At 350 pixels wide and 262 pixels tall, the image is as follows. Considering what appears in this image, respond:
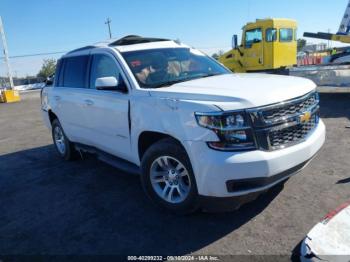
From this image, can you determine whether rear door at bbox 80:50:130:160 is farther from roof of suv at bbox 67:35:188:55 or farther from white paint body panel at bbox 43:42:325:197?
roof of suv at bbox 67:35:188:55

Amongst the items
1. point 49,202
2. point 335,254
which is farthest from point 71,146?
point 335,254

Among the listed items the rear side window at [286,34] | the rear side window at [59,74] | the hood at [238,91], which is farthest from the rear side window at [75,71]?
the rear side window at [286,34]

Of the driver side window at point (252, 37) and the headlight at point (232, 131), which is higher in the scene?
the driver side window at point (252, 37)

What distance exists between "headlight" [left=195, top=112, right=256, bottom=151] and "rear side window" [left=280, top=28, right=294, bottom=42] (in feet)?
42.6

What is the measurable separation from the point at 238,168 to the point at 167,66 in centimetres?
206

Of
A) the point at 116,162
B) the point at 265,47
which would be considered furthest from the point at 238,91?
the point at 265,47

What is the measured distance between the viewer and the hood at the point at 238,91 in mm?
3344

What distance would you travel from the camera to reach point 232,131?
3.31 meters

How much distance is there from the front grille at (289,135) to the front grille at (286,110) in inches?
5.3

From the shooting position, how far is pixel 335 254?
2838 mm

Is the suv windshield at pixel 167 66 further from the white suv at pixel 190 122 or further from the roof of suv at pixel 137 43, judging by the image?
the roof of suv at pixel 137 43

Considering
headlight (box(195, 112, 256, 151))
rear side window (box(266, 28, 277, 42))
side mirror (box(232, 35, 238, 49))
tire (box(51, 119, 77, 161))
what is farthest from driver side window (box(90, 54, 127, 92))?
rear side window (box(266, 28, 277, 42))

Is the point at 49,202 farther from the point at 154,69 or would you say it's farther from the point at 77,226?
the point at 154,69

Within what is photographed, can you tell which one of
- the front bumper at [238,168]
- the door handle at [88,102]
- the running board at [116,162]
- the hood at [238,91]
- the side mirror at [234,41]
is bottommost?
the running board at [116,162]
